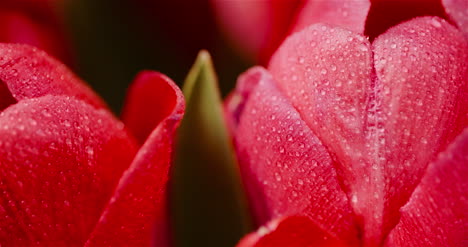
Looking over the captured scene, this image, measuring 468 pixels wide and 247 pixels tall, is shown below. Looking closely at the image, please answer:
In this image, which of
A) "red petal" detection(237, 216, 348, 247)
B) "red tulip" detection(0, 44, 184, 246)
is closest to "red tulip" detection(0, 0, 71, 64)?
"red tulip" detection(0, 44, 184, 246)

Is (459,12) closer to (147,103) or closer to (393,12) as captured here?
(393,12)

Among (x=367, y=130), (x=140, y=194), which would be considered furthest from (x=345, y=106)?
(x=140, y=194)

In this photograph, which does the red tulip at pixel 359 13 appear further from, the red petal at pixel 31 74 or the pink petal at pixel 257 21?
the red petal at pixel 31 74

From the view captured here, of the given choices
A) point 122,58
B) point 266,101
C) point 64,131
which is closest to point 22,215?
point 64,131

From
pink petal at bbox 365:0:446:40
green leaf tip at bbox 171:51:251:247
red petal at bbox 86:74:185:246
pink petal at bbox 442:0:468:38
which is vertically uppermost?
pink petal at bbox 442:0:468:38

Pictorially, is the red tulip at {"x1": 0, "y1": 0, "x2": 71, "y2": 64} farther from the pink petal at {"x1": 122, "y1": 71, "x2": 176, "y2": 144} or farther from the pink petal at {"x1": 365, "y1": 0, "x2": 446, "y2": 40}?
the pink petal at {"x1": 365, "y1": 0, "x2": 446, "y2": 40}

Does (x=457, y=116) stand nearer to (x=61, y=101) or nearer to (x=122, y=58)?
(x=61, y=101)
